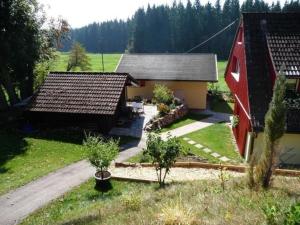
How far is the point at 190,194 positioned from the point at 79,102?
14568 millimetres

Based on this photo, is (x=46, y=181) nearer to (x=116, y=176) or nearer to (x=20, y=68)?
(x=116, y=176)

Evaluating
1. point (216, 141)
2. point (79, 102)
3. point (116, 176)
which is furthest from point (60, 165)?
point (216, 141)

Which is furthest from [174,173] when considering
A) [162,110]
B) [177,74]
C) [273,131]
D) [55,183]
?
[177,74]

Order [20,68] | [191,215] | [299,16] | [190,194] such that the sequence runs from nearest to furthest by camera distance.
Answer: [191,215], [190,194], [299,16], [20,68]

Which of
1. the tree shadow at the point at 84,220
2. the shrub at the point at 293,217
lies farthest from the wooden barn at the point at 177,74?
the shrub at the point at 293,217

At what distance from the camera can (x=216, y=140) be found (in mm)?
24703

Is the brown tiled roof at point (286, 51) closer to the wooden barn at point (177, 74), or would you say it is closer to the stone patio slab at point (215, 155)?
the stone patio slab at point (215, 155)

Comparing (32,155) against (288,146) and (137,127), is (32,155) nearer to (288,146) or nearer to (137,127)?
(137,127)

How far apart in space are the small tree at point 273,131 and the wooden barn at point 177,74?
20.2m

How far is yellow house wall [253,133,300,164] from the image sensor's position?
19547 mm

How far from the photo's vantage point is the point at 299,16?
21812mm

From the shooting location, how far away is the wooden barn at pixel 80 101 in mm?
24203

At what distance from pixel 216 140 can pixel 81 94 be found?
415 inches

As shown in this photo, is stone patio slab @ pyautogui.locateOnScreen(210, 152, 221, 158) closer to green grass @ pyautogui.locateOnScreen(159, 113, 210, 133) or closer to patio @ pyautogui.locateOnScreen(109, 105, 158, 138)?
patio @ pyautogui.locateOnScreen(109, 105, 158, 138)
